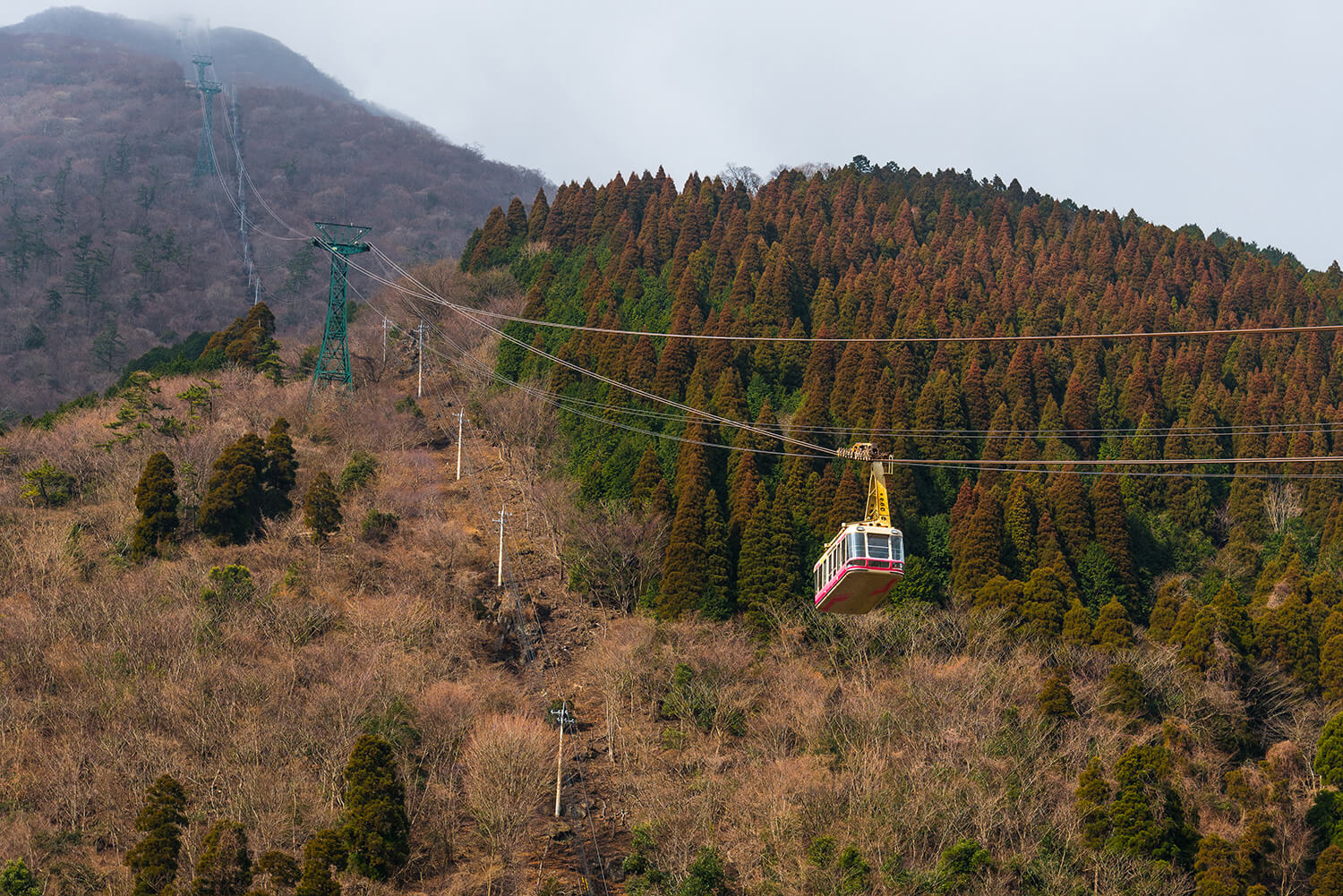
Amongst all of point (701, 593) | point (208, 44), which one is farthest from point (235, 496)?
point (208, 44)

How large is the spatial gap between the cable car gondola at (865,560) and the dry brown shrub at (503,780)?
8222mm

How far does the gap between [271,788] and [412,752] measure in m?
3.75

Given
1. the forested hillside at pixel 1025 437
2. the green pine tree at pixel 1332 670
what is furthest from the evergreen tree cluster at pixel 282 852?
the green pine tree at pixel 1332 670

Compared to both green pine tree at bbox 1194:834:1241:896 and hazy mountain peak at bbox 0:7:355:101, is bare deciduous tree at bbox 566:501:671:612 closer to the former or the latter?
green pine tree at bbox 1194:834:1241:896

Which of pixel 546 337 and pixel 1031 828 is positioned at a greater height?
pixel 546 337

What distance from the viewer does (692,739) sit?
32750 mm

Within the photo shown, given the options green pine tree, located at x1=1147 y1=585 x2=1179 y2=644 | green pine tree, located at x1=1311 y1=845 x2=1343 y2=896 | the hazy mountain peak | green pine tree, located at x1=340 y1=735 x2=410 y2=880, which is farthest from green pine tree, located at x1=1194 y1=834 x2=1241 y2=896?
the hazy mountain peak

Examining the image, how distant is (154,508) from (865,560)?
24.3 m

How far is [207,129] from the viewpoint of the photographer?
109875 mm

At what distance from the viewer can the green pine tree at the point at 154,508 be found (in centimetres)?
3750

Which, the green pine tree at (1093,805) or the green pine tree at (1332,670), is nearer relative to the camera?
the green pine tree at (1093,805)

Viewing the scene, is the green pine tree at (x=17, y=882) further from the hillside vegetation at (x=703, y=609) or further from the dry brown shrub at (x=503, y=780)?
the dry brown shrub at (x=503, y=780)

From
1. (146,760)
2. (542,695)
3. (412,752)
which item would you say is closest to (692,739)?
(542,695)

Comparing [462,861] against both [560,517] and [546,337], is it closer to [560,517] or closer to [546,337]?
[560,517]
